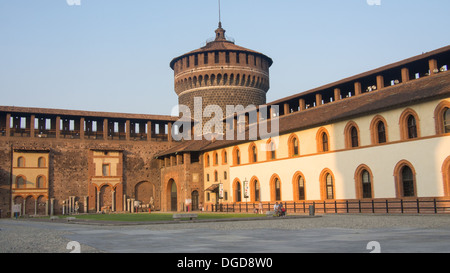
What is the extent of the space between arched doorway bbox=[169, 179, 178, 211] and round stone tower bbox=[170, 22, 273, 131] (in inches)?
393

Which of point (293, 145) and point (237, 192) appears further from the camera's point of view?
point (237, 192)

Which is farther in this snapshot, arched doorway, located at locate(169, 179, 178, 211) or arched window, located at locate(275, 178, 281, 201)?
arched doorway, located at locate(169, 179, 178, 211)

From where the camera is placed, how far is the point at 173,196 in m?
56.5

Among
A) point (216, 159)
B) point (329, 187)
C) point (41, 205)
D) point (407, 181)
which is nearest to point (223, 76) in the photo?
point (216, 159)

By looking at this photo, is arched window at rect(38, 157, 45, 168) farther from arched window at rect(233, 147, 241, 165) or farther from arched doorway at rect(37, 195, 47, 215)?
arched window at rect(233, 147, 241, 165)

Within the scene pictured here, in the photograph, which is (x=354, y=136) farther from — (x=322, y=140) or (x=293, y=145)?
(x=293, y=145)

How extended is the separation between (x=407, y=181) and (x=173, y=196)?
→ 31376 mm

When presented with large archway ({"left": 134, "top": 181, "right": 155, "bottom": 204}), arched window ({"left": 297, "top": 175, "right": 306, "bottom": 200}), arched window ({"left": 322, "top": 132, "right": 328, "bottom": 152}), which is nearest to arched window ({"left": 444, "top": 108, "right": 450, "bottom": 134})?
arched window ({"left": 322, "top": 132, "right": 328, "bottom": 152})

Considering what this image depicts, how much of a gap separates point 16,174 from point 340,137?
33681 millimetres

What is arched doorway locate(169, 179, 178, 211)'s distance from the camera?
56.2 meters

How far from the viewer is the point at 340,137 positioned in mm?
35906

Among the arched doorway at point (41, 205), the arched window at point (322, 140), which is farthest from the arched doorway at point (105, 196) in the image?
the arched window at point (322, 140)

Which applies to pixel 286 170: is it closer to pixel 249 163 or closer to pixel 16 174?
pixel 249 163
